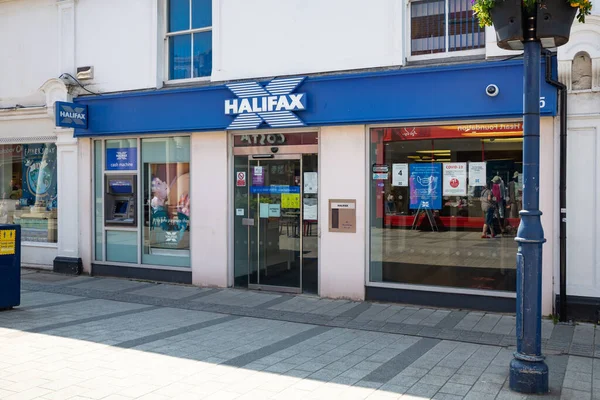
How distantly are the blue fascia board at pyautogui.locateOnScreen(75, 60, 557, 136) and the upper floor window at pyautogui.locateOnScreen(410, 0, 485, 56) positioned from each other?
70 cm

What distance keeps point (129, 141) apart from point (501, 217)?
7.36 meters

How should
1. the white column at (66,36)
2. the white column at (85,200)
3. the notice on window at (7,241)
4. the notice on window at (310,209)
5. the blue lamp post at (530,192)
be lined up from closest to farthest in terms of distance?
the blue lamp post at (530,192), the notice on window at (7,241), the notice on window at (310,209), the white column at (85,200), the white column at (66,36)

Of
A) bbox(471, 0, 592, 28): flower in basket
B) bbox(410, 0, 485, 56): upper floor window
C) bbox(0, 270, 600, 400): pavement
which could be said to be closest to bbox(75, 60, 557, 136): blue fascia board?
bbox(410, 0, 485, 56): upper floor window

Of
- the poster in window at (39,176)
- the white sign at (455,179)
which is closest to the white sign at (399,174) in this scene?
the white sign at (455,179)

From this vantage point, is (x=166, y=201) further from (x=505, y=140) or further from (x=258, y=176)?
(x=505, y=140)

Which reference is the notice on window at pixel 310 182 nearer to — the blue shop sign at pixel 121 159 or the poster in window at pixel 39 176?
the blue shop sign at pixel 121 159

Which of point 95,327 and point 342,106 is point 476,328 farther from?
point 95,327

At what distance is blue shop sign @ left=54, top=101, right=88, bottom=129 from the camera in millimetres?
11164

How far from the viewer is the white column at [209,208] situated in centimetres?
1051

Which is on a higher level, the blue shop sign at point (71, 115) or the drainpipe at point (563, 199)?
the blue shop sign at point (71, 115)

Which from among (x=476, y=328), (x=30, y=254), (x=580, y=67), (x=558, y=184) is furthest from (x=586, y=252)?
(x=30, y=254)

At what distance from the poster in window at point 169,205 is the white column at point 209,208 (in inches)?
13.6

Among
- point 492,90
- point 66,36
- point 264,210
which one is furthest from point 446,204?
point 66,36

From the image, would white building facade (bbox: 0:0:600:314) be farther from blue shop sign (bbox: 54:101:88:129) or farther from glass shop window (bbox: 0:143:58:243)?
glass shop window (bbox: 0:143:58:243)
